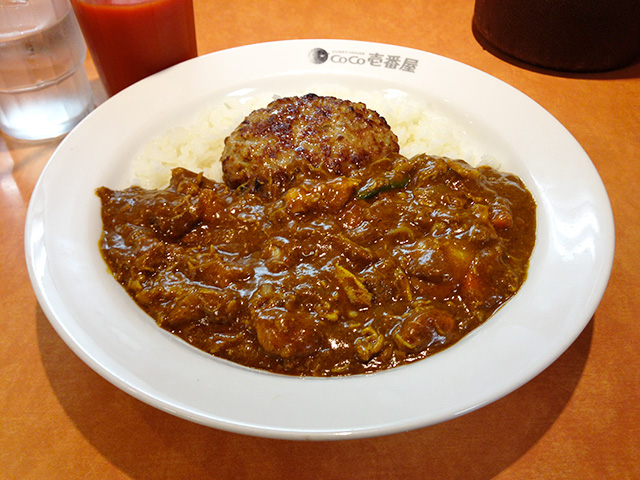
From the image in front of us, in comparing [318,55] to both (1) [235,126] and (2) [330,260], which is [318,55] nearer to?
(1) [235,126]

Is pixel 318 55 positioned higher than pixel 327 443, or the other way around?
pixel 318 55

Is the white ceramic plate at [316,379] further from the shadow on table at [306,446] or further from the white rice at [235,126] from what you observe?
the shadow on table at [306,446]

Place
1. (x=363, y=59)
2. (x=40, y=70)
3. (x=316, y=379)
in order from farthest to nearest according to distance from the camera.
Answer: (x=363, y=59) → (x=40, y=70) → (x=316, y=379)

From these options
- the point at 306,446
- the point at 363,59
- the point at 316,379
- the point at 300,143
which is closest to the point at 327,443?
the point at 306,446

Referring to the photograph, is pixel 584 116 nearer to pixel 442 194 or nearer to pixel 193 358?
pixel 442 194

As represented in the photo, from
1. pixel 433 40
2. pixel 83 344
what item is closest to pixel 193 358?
pixel 83 344

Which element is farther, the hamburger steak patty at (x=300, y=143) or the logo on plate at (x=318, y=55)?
the logo on plate at (x=318, y=55)

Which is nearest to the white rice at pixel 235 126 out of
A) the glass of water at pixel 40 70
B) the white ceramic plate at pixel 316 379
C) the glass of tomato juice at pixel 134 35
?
the white ceramic plate at pixel 316 379
